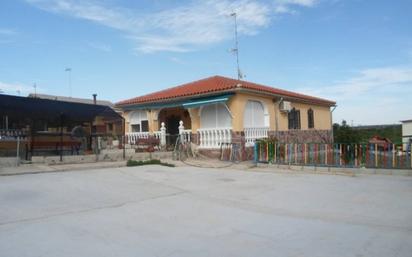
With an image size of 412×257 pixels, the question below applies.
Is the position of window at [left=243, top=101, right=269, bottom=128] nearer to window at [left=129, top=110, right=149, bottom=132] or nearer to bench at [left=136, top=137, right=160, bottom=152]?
bench at [left=136, top=137, right=160, bottom=152]

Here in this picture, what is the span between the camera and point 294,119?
20.6 metres

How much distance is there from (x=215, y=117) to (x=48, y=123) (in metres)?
7.71

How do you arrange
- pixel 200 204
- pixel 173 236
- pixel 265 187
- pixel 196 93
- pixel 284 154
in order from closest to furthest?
pixel 173 236 < pixel 200 204 < pixel 265 187 < pixel 284 154 < pixel 196 93

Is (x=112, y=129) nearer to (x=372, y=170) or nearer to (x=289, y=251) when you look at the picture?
(x=372, y=170)

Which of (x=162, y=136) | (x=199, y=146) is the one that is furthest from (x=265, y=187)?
(x=162, y=136)

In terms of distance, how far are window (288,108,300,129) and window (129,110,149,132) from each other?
8614mm

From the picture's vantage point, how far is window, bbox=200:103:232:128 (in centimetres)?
1673

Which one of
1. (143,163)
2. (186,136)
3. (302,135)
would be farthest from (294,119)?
(143,163)

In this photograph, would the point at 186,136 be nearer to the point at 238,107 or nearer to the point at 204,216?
the point at 238,107

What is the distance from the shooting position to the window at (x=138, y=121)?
20750mm

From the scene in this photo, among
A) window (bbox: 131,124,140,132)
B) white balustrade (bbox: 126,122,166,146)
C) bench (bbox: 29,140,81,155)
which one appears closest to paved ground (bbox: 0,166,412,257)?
bench (bbox: 29,140,81,155)

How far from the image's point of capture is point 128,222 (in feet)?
18.2

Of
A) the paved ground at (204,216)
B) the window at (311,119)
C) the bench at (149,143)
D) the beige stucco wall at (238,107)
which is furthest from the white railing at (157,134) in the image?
the window at (311,119)

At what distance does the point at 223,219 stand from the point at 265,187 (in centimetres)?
331
